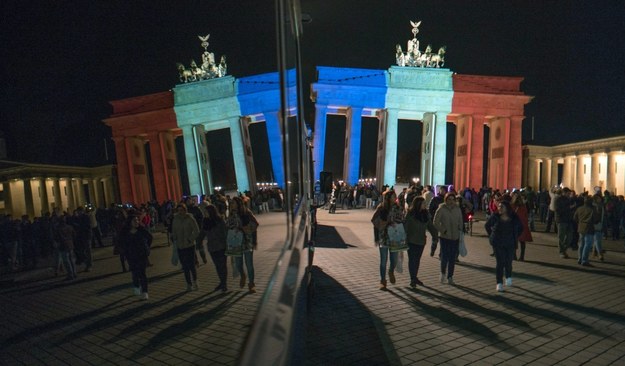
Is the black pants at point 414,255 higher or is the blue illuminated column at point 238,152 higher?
the blue illuminated column at point 238,152

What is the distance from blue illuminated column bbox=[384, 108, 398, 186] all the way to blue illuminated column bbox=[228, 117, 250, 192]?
45.9 ft

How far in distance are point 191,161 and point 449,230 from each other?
32.1 metres

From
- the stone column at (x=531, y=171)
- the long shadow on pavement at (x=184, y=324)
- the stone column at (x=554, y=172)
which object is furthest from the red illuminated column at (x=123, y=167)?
the stone column at (x=554, y=172)

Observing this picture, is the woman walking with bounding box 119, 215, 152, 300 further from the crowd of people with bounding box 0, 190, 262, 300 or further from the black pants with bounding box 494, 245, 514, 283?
the black pants with bounding box 494, 245, 514, 283

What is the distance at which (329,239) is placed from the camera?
12445 millimetres

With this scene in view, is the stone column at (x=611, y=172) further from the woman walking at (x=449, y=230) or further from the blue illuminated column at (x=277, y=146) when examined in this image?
the blue illuminated column at (x=277, y=146)

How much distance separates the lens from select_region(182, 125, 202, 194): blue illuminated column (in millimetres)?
33938

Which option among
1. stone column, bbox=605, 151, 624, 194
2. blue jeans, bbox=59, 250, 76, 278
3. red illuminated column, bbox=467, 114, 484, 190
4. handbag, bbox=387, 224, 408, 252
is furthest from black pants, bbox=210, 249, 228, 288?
stone column, bbox=605, 151, 624, 194

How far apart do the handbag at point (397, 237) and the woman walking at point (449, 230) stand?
0.87m

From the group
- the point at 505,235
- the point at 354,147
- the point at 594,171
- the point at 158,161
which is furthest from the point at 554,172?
the point at 158,161

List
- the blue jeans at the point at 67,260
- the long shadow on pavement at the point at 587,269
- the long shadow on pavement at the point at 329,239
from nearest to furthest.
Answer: the long shadow on pavement at the point at 587,269 < the blue jeans at the point at 67,260 < the long shadow on pavement at the point at 329,239

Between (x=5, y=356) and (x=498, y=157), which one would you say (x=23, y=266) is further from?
(x=498, y=157)

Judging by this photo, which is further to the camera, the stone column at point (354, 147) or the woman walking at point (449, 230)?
the stone column at point (354, 147)

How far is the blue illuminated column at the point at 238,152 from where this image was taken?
3419 centimetres
